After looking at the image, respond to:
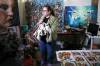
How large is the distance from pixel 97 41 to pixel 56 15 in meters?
0.64

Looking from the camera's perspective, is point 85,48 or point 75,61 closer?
point 75,61

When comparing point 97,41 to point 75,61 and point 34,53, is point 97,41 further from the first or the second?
point 34,53

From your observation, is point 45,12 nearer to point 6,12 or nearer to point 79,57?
point 6,12

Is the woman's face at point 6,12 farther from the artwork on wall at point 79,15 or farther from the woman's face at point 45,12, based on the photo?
the artwork on wall at point 79,15

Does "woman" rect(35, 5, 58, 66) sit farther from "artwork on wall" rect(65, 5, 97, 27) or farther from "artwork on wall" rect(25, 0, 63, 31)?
"artwork on wall" rect(65, 5, 97, 27)

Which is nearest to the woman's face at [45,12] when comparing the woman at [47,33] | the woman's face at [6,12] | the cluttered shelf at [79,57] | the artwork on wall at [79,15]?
the woman at [47,33]

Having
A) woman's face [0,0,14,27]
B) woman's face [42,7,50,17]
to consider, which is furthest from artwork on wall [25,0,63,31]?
woman's face [0,0,14,27]

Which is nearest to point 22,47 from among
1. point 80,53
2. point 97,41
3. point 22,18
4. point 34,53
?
point 34,53

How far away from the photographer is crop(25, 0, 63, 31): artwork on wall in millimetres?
2178

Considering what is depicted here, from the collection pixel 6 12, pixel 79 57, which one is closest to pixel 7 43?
pixel 6 12

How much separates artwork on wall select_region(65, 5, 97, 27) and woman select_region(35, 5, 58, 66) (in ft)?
0.57

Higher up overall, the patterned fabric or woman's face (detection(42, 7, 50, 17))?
woman's face (detection(42, 7, 50, 17))

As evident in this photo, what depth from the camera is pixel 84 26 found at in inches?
89.3

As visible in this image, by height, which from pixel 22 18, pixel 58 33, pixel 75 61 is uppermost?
pixel 22 18
